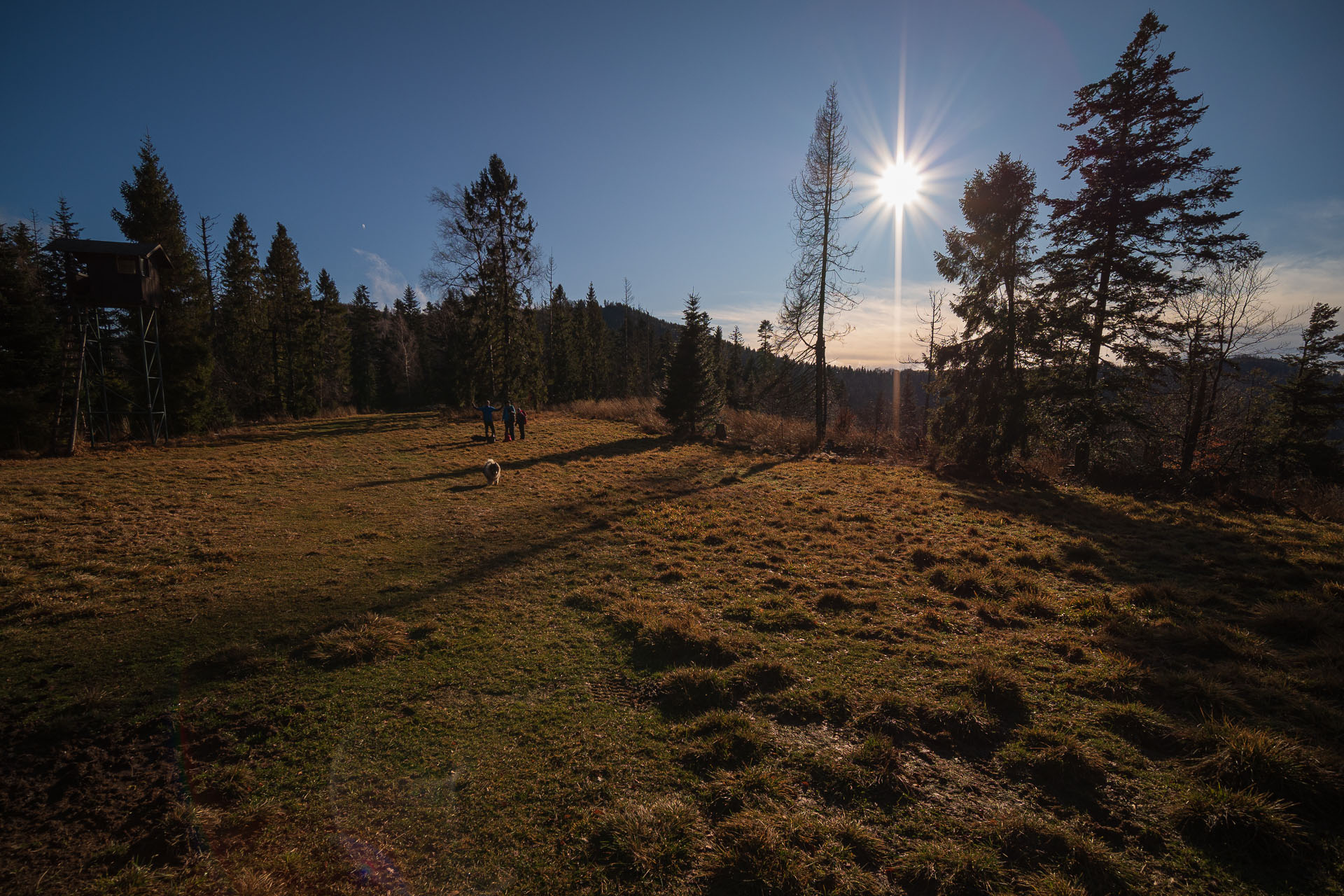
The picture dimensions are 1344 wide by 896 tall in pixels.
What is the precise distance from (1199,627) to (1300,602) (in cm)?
243

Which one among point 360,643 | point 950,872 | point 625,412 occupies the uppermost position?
point 625,412

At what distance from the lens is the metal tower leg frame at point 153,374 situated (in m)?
17.5

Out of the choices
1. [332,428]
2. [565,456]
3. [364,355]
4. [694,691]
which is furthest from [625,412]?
[364,355]

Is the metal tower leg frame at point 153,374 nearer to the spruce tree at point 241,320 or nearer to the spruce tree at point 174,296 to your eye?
the spruce tree at point 174,296

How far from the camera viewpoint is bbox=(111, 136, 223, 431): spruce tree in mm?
20953

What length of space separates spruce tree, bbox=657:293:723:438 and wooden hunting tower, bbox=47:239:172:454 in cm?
2036

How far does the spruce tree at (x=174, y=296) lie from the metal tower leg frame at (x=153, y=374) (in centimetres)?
62

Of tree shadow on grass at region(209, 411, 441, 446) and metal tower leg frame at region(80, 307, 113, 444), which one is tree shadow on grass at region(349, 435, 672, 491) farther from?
metal tower leg frame at region(80, 307, 113, 444)

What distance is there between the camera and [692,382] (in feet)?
76.3

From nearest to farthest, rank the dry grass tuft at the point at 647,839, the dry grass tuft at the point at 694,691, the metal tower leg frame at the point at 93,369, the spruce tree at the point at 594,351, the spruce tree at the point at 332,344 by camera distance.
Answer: the dry grass tuft at the point at 647,839
the dry grass tuft at the point at 694,691
the metal tower leg frame at the point at 93,369
the spruce tree at the point at 332,344
the spruce tree at the point at 594,351

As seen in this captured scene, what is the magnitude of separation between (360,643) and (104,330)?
27.0 meters

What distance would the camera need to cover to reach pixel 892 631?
598 cm

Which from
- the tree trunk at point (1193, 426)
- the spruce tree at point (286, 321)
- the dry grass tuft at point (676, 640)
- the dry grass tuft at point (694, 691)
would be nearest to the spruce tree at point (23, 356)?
the spruce tree at point (286, 321)

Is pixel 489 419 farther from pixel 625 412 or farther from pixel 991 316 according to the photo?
pixel 991 316
